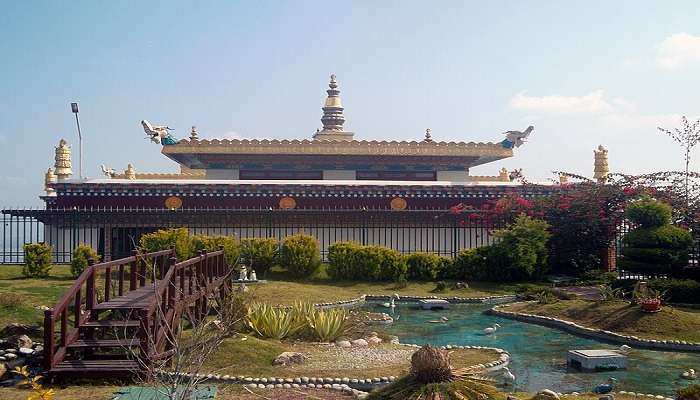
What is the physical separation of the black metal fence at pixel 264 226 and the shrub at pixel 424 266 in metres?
3.30

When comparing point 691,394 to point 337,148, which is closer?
point 691,394

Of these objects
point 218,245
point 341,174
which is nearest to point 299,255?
point 218,245

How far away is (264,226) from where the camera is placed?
26328 mm

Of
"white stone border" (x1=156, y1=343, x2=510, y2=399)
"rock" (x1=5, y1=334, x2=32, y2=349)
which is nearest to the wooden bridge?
"rock" (x1=5, y1=334, x2=32, y2=349)

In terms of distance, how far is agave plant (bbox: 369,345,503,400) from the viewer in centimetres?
700

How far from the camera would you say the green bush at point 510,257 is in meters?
22.2

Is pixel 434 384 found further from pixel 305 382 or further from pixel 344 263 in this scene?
pixel 344 263

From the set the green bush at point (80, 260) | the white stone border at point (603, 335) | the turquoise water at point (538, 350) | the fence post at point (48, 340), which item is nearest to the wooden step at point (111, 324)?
the fence post at point (48, 340)

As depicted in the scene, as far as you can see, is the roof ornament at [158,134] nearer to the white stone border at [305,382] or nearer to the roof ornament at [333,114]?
the roof ornament at [333,114]

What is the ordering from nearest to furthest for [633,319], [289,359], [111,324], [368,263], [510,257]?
[111,324], [289,359], [633,319], [510,257], [368,263]

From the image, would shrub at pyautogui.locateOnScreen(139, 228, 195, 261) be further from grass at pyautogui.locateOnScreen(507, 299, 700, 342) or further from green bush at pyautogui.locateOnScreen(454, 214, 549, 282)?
grass at pyautogui.locateOnScreen(507, 299, 700, 342)

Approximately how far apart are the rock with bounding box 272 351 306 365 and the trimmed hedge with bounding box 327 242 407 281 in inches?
472

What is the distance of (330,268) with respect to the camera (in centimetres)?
2286

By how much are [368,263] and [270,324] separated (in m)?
10.4
